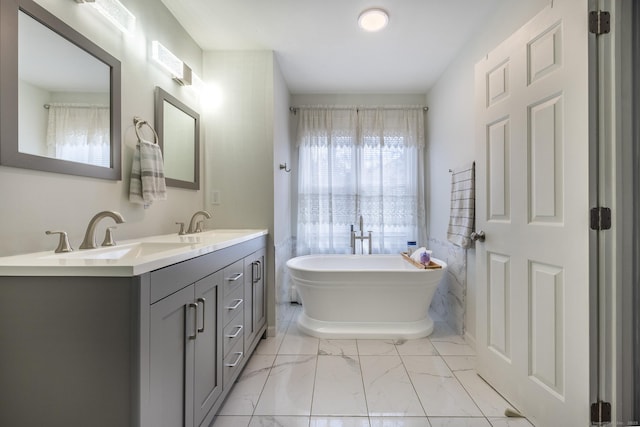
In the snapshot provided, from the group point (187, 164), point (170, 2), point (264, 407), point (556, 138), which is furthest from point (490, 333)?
point (170, 2)

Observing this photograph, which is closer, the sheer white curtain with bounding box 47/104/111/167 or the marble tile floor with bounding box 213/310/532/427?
the sheer white curtain with bounding box 47/104/111/167

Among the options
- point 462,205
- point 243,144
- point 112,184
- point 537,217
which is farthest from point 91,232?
point 462,205

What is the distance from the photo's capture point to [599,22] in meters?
1.22

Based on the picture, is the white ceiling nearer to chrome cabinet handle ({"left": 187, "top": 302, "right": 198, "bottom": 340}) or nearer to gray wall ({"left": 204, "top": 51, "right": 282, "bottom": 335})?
gray wall ({"left": 204, "top": 51, "right": 282, "bottom": 335})

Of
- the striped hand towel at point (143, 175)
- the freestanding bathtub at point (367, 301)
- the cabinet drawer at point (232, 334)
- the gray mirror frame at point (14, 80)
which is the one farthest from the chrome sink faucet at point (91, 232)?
the freestanding bathtub at point (367, 301)

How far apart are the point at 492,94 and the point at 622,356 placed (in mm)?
1452

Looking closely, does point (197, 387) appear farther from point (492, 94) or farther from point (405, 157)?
point (405, 157)

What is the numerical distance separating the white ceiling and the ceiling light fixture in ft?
0.12

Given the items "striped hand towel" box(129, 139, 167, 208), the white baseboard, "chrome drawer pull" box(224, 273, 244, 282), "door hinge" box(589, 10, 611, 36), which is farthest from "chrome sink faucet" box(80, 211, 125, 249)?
the white baseboard

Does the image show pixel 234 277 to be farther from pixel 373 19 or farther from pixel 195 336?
pixel 373 19

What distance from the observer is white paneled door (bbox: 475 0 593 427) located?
1272mm

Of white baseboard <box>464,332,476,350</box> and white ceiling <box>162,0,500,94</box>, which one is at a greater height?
white ceiling <box>162,0,500,94</box>

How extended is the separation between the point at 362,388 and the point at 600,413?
110 cm

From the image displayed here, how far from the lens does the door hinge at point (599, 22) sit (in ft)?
3.97
